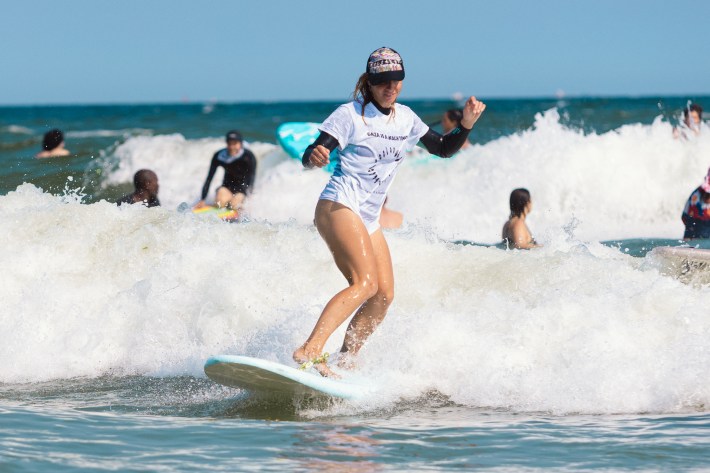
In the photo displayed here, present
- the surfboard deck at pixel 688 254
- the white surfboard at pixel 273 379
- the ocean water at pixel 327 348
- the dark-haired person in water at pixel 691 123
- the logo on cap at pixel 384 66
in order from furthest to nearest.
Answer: the dark-haired person in water at pixel 691 123 → the surfboard deck at pixel 688 254 → the logo on cap at pixel 384 66 → the white surfboard at pixel 273 379 → the ocean water at pixel 327 348

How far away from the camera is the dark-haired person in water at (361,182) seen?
523 centimetres

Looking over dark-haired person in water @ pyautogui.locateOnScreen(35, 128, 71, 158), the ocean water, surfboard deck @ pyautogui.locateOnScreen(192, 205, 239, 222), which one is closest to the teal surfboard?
surfboard deck @ pyautogui.locateOnScreen(192, 205, 239, 222)

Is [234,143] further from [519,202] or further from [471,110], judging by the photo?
[471,110]

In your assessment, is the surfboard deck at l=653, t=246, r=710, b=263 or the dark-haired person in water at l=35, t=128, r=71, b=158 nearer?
the surfboard deck at l=653, t=246, r=710, b=263

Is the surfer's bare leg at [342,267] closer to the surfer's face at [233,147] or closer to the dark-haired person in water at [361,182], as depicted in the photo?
the dark-haired person in water at [361,182]

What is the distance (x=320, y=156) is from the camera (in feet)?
16.4

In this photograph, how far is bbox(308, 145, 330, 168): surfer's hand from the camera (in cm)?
499

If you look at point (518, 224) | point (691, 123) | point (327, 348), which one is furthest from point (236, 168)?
point (327, 348)

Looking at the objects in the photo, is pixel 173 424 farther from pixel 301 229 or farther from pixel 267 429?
pixel 301 229

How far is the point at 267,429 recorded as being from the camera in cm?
501

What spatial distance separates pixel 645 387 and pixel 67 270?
4710 mm

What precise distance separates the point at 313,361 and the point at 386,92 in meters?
1.48

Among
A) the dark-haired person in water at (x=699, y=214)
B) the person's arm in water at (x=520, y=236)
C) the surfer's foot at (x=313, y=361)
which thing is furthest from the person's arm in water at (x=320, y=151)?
the dark-haired person in water at (x=699, y=214)

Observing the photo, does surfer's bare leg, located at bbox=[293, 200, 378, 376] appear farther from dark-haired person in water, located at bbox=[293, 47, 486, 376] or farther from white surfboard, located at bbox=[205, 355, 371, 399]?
white surfboard, located at bbox=[205, 355, 371, 399]
